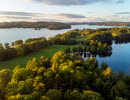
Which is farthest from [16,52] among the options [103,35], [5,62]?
[103,35]

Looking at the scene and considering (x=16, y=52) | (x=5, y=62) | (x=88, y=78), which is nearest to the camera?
(x=88, y=78)

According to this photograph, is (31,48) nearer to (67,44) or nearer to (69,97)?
(67,44)

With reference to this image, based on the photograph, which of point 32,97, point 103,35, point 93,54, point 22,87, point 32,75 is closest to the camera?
point 32,97

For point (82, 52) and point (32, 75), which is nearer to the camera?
point (32, 75)

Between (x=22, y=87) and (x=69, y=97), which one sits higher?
(x=22, y=87)

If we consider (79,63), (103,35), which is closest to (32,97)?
(79,63)

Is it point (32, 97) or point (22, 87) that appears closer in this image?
point (32, 97)

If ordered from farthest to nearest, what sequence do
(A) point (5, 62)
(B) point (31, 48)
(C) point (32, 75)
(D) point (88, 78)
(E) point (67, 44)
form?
1. (E) point (67, 44)
2. (B) point (31, 48)
3. (A) point (5, 62)
4. (D) point (88, 78)
5. (C) point (32, 75)

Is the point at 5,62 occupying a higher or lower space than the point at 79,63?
lower

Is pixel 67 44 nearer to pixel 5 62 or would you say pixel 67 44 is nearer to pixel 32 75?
pixel 5 62
